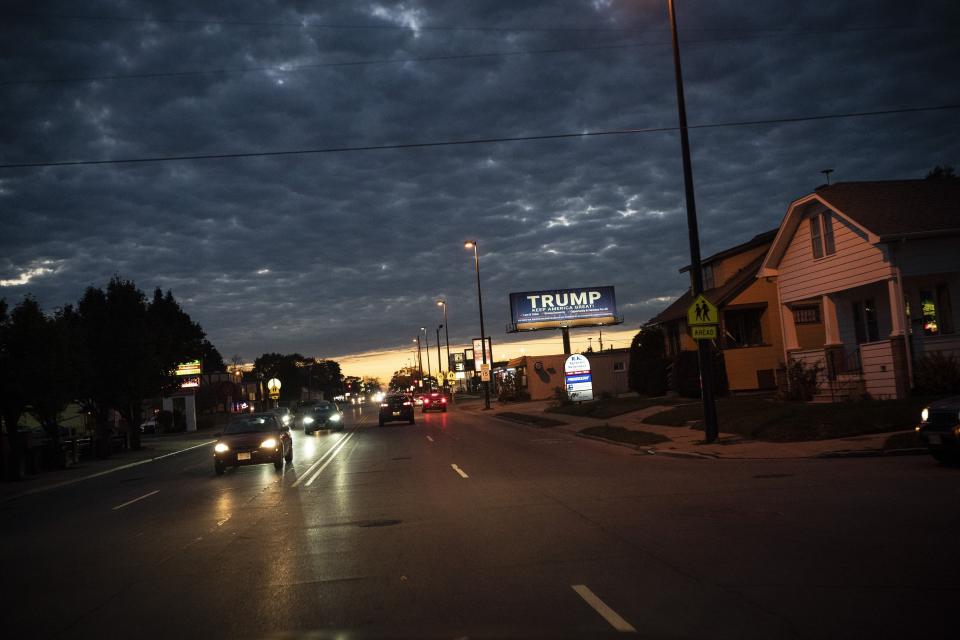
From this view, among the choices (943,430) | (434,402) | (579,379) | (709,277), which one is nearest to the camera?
(943,430)

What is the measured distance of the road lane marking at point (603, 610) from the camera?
A: 19.8 feet

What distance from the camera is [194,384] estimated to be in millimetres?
90438

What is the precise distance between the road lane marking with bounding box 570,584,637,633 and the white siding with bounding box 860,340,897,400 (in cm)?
1899

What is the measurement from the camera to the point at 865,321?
27359 millimetres

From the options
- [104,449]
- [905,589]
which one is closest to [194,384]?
[104,449]

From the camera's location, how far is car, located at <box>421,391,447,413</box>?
64.8m

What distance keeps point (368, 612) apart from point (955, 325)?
891 inches

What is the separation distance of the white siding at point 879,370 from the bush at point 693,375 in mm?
12071

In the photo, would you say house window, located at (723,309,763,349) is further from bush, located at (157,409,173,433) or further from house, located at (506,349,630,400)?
bush, located at (157,409,173,433)

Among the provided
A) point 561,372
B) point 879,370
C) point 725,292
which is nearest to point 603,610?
point 879,370

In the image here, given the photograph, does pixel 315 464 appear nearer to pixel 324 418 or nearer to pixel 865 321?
pixel 865 321

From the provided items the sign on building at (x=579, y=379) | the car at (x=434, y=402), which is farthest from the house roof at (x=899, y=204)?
the car at (x=434, y=402)

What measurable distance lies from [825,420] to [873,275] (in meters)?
6.12

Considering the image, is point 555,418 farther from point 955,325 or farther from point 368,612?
point 368,612
